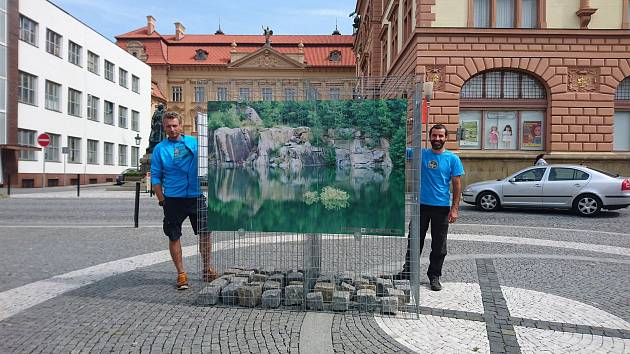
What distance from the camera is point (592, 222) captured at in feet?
43.3

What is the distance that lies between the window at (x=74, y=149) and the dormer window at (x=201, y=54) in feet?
115

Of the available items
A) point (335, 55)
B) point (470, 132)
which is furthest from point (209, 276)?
point (335, 55)

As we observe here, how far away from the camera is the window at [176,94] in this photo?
7544 centimetres

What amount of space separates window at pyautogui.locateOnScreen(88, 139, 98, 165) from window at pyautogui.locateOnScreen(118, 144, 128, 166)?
204 inches

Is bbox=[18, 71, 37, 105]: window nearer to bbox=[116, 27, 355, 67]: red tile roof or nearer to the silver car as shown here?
the silver car

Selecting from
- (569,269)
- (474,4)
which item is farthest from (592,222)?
(474,4)

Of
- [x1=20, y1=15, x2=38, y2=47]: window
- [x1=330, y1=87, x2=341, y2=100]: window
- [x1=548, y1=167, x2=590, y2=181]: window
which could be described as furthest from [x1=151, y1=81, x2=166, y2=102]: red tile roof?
[x1=330, y1=87, x2=341, y2=100]: window

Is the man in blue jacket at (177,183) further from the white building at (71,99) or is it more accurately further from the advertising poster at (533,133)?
the white building at (71,99)

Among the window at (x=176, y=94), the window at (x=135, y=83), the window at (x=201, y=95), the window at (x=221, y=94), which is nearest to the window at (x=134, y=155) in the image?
the window at (x=135, y=83)

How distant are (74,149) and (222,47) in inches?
1530

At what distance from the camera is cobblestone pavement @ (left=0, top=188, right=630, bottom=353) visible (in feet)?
13.9

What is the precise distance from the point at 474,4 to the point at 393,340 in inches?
902

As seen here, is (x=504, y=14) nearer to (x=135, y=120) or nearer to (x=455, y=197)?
(x=455, y=197)

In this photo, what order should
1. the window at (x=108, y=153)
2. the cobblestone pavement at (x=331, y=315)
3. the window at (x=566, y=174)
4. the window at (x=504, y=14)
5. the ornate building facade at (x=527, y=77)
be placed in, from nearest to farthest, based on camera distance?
the cobblestone pavement at (x=331, y=315)
the window at (x=566, y=174)
the ornate building facade at (x=527, y=77)
the window at (x=504, y=14)
the window at (x=108, y=153)
